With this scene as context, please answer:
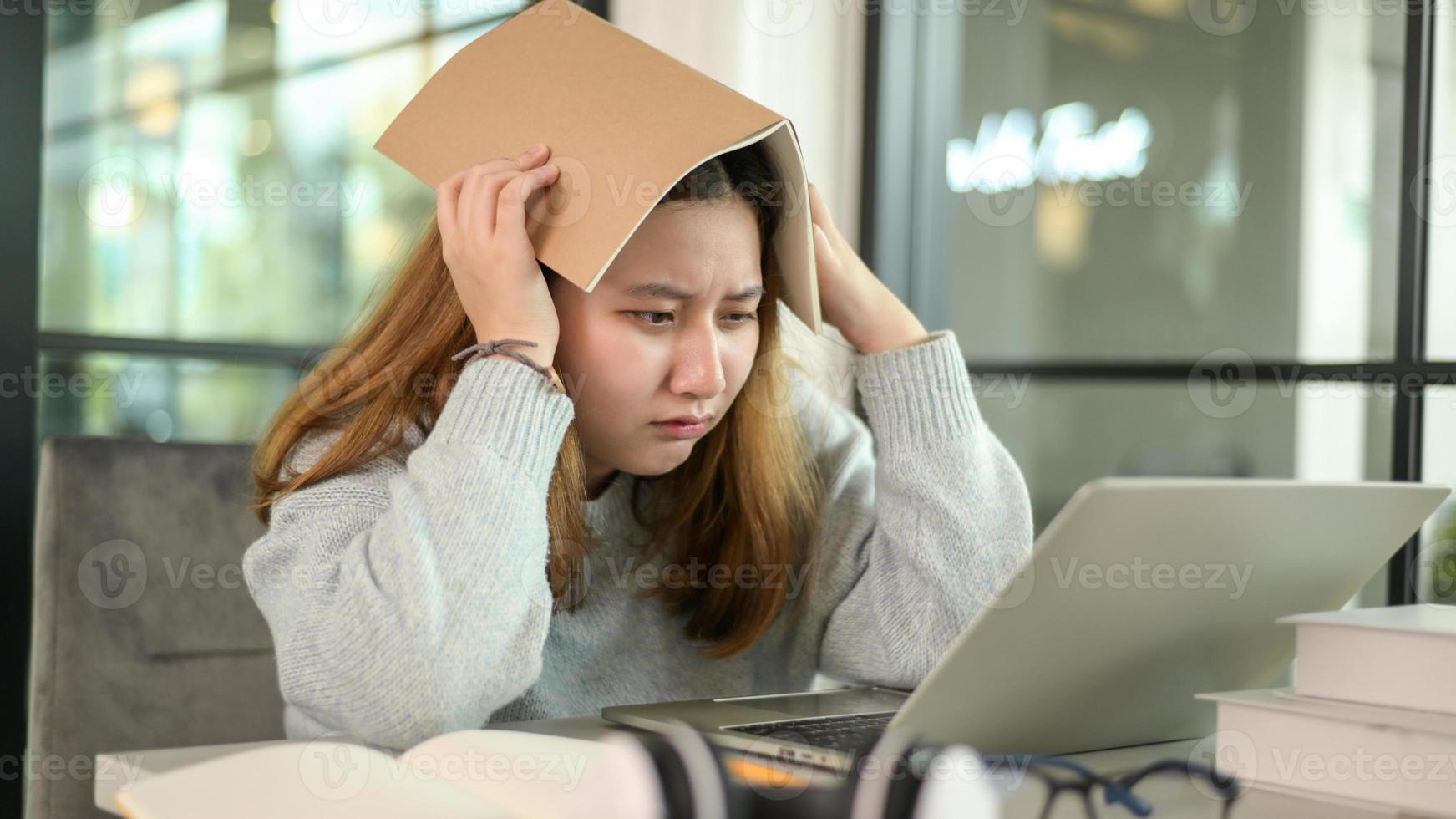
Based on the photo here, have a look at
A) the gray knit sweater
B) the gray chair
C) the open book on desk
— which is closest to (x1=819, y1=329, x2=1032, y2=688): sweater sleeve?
the gray knit sweater

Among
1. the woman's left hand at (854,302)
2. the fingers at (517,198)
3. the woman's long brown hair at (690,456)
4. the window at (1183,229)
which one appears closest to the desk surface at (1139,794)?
the woman's long brown hair at (690,456)

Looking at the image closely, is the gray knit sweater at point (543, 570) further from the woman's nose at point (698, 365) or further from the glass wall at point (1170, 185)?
the glass wall at point (1170, 185)

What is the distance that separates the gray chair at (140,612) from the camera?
3.88 feet

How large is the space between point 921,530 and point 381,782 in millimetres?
598

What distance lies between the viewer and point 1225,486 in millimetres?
680

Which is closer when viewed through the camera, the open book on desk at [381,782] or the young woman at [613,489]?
the open book on desk at [381,782]

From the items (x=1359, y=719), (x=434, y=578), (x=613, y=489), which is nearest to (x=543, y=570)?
(x=434, y=578)

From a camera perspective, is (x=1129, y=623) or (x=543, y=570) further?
(x=543, y=570)

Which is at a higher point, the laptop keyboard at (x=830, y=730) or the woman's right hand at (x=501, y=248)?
the woman's right hand at (x=501, y=248)

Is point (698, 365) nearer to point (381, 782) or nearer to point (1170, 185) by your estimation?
point (381, 782)

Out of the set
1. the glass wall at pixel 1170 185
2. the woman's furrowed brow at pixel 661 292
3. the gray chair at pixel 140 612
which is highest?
the glass wall at pixel 1170 185

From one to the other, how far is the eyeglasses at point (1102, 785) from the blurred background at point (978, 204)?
894 millimetres

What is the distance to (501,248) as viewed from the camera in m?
0.96

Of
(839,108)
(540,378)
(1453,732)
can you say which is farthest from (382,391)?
(839,108)
